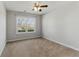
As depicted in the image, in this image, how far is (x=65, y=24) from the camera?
4.37m

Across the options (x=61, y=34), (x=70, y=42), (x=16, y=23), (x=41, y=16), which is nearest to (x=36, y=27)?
(x=41, y=16)

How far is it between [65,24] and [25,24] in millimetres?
3210

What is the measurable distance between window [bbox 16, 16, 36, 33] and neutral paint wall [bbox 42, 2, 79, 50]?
4.67 ft

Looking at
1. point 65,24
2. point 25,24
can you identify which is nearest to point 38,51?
point 65,24

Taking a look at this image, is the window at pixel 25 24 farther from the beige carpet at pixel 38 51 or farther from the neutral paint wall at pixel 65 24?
the beige carpet at pixel 38 51

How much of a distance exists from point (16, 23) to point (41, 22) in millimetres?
2231

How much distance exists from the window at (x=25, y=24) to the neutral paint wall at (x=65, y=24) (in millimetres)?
1423

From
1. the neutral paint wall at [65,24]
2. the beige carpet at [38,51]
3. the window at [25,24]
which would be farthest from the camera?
the window at [25,24]

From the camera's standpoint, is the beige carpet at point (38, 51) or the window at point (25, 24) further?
the window at point (25, 24)

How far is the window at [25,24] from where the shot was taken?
19.7 ft

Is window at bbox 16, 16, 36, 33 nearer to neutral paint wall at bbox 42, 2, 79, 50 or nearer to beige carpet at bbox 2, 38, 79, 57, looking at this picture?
neutral paint wall at bbox 42, 2, 79, 50

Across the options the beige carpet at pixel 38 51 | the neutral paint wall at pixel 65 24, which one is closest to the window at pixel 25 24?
the neutral paint wall at pixel 65 24

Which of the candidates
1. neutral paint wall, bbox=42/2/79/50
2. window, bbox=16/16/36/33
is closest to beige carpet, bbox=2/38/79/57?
neutral paint wall, bbox=42/2/79/50

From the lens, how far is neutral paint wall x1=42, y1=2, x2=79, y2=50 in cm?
378
